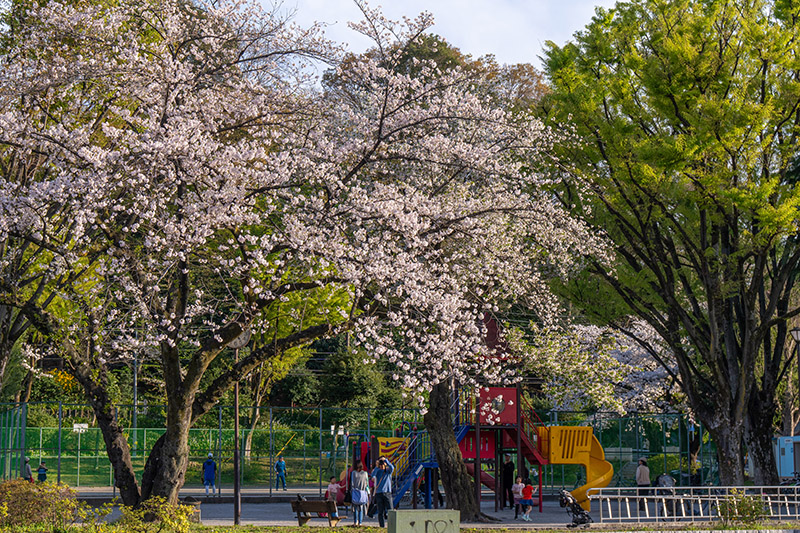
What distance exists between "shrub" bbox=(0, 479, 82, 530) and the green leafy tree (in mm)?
12293

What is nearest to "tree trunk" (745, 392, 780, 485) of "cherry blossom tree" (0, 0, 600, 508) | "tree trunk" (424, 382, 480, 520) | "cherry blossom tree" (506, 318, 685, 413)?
"cherry blossom tree" (506, 318, 685, 413)

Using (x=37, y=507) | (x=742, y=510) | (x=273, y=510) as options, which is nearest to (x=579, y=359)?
(x=742, y=510)

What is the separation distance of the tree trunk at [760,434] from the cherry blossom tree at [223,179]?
28.9ft

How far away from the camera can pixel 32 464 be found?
33938 mm

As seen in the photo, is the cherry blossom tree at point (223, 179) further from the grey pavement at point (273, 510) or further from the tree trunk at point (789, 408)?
the tree trunk at point (789, 408)

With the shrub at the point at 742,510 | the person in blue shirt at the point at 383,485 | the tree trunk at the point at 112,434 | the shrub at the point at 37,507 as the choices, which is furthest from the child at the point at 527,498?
the shrub at the point at 37,507

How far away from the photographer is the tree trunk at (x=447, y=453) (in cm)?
2033

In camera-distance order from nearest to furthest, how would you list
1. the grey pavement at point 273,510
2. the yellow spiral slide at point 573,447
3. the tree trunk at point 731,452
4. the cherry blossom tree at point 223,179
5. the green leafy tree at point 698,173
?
1. the cherry blossom tree at point 223,179
2. the green leafy tree at point 698,173
3. the tree trunk at point 731,452
4. the grey pavement at point 273,510
5. the yellow spiral slide at point 573,447

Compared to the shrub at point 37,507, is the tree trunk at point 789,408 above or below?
above

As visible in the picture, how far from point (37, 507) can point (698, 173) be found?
14.5 metres

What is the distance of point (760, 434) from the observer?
2145cm

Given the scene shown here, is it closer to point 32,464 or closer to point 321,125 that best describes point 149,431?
point 32,464

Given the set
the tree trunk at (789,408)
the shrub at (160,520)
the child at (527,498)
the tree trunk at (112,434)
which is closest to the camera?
the shrub at (160,520)

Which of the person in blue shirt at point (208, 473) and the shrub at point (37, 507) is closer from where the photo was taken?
the shrub at point (37, 507)
